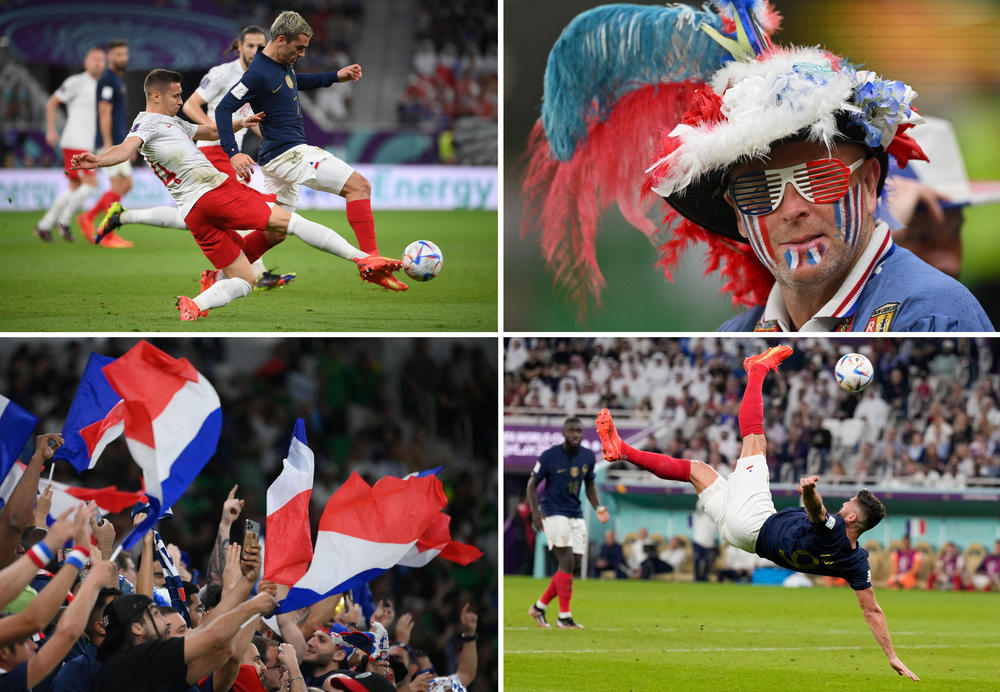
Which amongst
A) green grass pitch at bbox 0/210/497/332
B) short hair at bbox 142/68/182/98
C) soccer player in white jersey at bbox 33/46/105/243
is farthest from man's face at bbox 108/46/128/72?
short hair at bbox 142/68/182/98

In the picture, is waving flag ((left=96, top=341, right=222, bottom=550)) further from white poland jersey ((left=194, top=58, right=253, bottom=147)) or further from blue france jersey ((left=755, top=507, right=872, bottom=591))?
blue france jersey ((left=755, top=507, right=872, bottom=591))

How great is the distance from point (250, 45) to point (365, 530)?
259cm

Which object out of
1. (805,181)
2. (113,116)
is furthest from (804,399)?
(805,181)

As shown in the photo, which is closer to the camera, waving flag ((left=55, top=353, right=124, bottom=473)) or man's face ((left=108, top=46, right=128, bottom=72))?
waving flag ((left=55, top=353, right=124, bottom=473))

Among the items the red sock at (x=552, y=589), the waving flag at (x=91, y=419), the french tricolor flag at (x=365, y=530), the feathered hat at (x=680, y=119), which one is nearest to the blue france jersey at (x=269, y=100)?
the feathered hat at (x=680, y=119)

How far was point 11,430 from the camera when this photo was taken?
5902 millimetres

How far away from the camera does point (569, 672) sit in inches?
268

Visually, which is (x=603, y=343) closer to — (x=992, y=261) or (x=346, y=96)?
(x=346, y=96)

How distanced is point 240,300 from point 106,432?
112cm

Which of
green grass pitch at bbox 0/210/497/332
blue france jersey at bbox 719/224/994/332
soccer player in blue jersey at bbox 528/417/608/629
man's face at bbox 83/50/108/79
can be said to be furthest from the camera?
man's face at bbox 83/50/108/79

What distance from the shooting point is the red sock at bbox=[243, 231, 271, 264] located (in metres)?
5.86

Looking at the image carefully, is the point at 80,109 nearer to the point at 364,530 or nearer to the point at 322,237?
the point at 322,237

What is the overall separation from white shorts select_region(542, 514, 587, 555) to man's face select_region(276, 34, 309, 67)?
15.4ft

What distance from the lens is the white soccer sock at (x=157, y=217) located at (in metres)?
6.38
